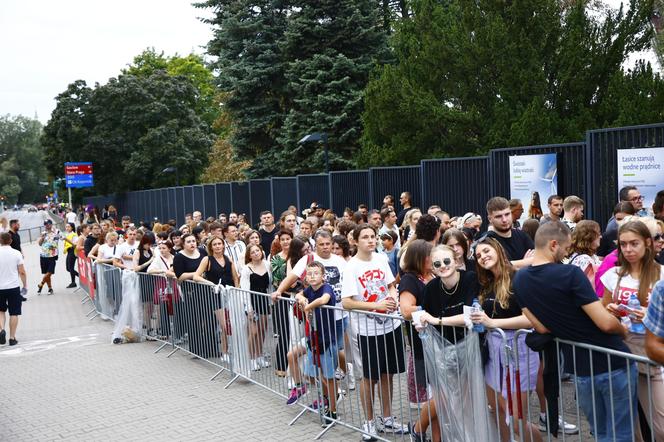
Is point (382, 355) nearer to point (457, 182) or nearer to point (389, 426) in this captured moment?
point (389, 426)

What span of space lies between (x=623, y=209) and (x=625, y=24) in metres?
12.4

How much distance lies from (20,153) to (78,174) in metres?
99.4

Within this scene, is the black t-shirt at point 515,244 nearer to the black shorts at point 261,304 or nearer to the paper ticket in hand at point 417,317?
the paper ticket in hand at point 417,317

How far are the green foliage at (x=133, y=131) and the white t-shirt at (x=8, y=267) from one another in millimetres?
36254

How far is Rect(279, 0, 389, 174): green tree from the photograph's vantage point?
2877cm

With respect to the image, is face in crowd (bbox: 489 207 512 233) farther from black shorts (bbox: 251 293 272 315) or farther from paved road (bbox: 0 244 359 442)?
black shorts (bbox: 251 293 272 315)

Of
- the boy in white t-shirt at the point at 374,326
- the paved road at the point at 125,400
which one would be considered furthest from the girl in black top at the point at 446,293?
the paved road at the point at 125,400

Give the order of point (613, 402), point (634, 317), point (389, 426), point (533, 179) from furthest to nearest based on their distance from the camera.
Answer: point (533, 179) < point (389, 426) < point (634, 317) < point (613, 402)

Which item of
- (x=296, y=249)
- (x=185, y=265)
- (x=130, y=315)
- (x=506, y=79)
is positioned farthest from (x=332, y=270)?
(x=506, y=79)

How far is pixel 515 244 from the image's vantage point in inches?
280

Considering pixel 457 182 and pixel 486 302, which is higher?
pixel 457 182

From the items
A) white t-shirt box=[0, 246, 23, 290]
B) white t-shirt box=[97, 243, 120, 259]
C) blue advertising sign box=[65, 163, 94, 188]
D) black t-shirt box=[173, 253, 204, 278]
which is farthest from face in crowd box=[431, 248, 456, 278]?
blue advertising sign box=[65, 163, 94, 188]

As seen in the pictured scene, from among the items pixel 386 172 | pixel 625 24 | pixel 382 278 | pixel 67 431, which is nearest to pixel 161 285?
pixel 67 431

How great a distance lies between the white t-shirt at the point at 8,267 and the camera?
12.3 metres
